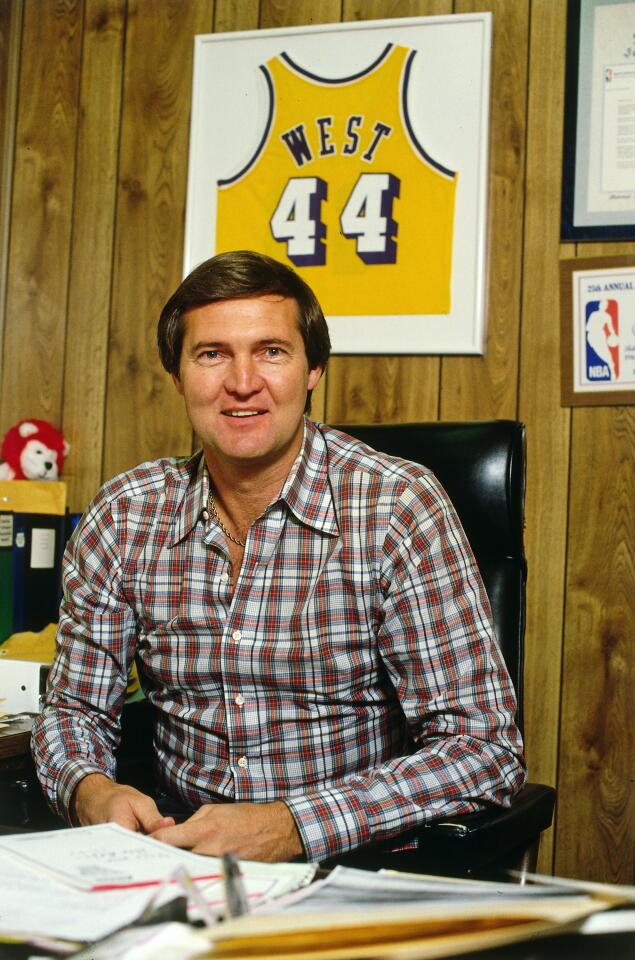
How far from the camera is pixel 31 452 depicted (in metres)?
2.25

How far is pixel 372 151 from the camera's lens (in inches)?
85.1

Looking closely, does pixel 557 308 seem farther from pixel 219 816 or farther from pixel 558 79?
pixel 219 816

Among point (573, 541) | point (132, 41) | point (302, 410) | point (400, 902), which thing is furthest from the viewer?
point (132, 41)

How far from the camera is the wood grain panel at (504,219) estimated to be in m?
2.08

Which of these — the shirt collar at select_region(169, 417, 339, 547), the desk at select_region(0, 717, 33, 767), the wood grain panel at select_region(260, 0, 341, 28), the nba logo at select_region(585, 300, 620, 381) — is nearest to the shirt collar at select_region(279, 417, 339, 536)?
the shirt collar at select_region(169, 417, 339, 547)

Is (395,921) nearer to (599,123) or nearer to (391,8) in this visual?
(599,123)

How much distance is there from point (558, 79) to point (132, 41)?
1.03 m

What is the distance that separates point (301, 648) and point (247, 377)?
391 mm

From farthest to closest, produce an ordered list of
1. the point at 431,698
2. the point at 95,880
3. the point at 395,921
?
the point at 431,698
the point at 95,880
the point at 395,921

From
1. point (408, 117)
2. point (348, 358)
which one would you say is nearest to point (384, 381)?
point (348, 358)

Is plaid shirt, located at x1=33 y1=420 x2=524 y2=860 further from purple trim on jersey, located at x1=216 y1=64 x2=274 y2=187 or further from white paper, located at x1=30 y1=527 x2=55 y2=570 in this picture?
purple trim on jersey, located at x1=216 y1=64 x2=274 y2=187

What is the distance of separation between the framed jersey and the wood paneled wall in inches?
1.9

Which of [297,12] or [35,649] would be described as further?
[297,12]

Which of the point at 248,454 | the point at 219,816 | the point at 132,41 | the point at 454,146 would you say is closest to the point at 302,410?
the point at 248,454
